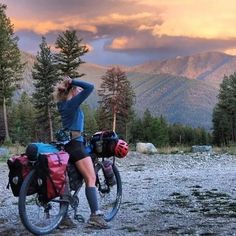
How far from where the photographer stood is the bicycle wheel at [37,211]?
6142mm

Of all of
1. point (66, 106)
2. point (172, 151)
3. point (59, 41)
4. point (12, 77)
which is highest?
point (59, 41)

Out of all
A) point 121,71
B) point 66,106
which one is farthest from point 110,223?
point 121,71

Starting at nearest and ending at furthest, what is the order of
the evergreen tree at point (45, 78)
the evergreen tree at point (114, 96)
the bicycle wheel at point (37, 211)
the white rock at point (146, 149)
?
the bicycle wheel at point (37, 211) → the white rock at point (146, 149) → the evergreen tree at point (45, 78) → the evergreen tree at point (114, 96)

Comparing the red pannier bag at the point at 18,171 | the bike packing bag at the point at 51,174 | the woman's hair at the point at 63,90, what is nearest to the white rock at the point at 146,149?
the woman's hair at the point at 63,90

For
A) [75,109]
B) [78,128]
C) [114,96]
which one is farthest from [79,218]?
[114,96]

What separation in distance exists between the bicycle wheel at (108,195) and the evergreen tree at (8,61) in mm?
42180

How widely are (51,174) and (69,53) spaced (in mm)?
54923

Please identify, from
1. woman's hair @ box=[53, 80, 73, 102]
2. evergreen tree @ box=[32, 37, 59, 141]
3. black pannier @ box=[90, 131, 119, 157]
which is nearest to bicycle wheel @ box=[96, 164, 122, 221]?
black pannier @ box=[90, 131, 119, 157]

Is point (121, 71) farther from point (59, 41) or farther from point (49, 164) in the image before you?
point (49, 164)

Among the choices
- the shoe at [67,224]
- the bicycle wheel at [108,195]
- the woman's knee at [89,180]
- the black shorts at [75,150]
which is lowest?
the shoe at [67,224]

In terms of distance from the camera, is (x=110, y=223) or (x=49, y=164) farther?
(x=110, y=223)

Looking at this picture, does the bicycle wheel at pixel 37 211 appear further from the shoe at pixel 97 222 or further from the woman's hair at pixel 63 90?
the woman's hair at pixel 63 90

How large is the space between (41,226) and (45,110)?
2300 inches

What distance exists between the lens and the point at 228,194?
1009cm
